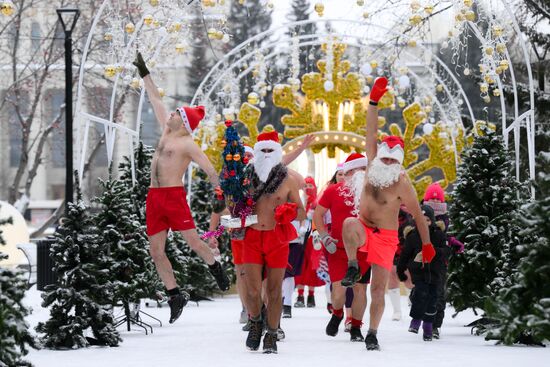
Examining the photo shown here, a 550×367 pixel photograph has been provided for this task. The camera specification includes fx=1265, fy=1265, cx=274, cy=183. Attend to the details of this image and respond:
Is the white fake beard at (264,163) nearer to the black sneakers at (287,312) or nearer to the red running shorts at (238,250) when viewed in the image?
the red running shorts at (238,250)

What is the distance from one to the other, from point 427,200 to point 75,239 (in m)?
4.07

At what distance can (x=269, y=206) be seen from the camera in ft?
36.4

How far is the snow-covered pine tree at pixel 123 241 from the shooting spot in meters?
13.2

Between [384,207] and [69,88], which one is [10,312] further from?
[69,88]

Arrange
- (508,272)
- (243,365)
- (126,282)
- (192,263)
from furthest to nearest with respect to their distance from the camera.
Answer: (192,263), (126,282), (508,272), (243,365)

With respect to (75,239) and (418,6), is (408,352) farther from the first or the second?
(418,6)

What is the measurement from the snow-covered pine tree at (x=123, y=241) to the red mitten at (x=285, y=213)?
2.70 m

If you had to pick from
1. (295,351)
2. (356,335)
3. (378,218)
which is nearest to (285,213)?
(378,218)

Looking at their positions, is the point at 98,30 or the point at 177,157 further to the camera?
the point at 98,30

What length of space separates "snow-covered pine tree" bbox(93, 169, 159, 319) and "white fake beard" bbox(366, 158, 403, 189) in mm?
3081

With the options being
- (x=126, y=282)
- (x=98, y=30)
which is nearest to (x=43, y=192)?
(x=98, y=30)

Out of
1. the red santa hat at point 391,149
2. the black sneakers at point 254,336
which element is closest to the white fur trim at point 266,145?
the red santa hat at point 391,149

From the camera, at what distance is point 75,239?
37.7ft

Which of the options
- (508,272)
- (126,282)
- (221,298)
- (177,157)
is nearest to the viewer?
(177,157)
